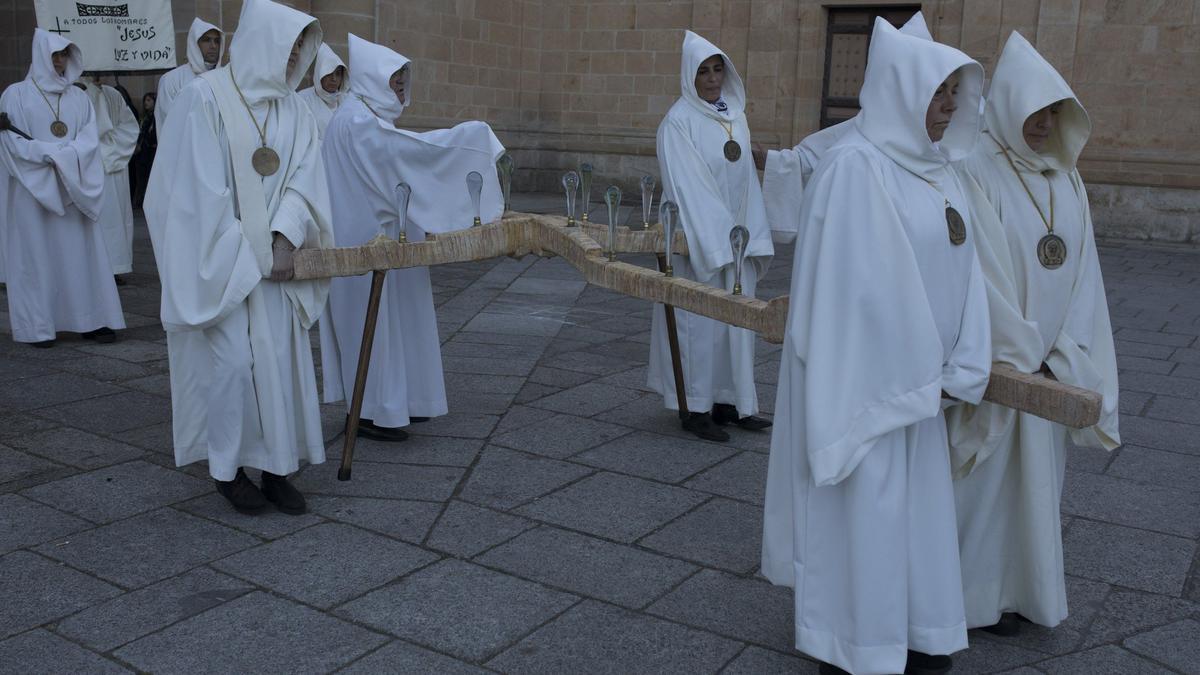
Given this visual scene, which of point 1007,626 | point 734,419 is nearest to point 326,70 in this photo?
point 734,419

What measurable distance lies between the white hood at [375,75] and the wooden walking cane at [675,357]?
1455 mm

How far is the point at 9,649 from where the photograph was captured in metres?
3.24

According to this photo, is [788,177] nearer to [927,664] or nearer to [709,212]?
[709,212]

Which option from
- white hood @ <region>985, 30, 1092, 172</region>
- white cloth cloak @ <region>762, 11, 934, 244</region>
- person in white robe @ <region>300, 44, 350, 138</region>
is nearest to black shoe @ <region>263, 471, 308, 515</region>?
white cloth cloak @ <region>762, 11, 934, 244</region>

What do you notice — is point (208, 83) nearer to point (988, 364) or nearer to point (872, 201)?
point (872, 201)

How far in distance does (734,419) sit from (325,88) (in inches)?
141

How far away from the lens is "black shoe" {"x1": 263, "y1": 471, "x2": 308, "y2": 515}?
4418 mm

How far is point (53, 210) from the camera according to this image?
7.60 meters

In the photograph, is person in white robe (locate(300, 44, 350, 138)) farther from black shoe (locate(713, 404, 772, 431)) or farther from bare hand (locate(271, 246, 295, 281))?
black shoe (locate(713, 404, 772, 431))

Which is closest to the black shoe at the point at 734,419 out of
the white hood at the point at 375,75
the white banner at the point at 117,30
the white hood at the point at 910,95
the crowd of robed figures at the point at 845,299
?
the crowd of robed figures at the point at 845,299

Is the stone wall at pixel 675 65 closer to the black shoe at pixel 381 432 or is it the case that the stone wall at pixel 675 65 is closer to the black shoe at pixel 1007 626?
the black shoe at pixel 381 432

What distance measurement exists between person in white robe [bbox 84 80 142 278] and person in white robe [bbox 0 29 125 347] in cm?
146

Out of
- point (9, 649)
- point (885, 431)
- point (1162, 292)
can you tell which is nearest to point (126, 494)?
point (9, 649)

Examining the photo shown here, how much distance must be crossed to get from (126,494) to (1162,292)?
9153mm
